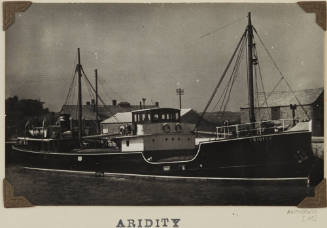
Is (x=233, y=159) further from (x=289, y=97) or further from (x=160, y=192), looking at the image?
(x=289, y=97)

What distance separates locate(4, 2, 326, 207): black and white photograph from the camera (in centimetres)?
902

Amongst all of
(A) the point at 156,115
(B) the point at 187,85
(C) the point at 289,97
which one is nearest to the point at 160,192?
(A) the point at 156,115

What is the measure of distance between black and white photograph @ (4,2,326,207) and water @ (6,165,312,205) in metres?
0.03

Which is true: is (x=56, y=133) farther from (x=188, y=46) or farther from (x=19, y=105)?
(x=188, y=46)

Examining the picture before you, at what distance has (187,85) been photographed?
31.7ft

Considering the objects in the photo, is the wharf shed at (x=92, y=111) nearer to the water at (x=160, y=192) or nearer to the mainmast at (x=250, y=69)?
the water at (x=160, y=192)

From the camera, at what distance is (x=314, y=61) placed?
902 centimetres

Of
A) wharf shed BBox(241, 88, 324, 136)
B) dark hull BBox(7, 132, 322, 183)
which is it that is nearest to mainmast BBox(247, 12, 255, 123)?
wharf shed BBox(241, 88, 324, 136)

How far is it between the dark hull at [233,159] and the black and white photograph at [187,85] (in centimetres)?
3

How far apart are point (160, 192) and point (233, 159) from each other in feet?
6.74

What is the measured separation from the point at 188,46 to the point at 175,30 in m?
0.53

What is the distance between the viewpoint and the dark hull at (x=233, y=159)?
9203 millimetres

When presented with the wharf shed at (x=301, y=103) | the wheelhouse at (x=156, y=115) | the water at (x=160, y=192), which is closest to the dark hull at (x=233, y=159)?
the water at (x=160, y=192)

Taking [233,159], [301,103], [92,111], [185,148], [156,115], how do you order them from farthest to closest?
[92,111], [185,148], [156,115], [233,159], [301,103]
